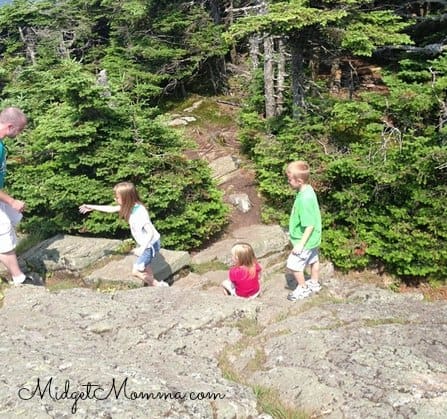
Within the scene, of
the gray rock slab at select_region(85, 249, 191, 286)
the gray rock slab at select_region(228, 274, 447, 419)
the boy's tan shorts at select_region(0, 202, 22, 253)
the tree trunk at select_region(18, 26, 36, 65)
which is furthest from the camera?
the tree trunk at select_region(18, 26, 36, 65)

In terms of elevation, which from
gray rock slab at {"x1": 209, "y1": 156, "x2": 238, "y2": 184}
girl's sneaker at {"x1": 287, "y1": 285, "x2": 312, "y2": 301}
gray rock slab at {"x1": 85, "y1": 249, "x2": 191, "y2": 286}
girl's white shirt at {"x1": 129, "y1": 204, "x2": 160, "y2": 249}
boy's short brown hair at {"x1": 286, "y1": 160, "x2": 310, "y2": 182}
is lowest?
gray rock slab at {"x1": 209, "y1": 156, "x2": 238, "y2": 184}

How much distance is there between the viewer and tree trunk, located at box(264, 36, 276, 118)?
12664mm

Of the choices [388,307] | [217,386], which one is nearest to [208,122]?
[388,307]

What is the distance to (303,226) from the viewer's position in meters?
5.89

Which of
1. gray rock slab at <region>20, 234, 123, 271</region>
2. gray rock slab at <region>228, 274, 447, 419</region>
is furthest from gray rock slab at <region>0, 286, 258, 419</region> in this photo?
gray rock slab at <region>20, 234, 123, 271</region>

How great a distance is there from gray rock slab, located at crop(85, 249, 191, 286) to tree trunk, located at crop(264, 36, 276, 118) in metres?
6.35

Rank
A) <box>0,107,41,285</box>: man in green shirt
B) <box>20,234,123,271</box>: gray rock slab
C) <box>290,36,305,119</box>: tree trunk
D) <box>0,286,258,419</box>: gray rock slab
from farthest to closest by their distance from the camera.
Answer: <box>290,36,305,119</box>: tree trunk → <box>20,234,123,271</box>: gray rock slab → <box>0,107,41,285</box>: man in green shirt → <box>0,286,258,419</box>: gray rock slab

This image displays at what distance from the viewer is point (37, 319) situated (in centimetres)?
497

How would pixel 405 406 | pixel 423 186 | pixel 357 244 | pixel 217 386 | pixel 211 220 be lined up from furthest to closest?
pixel 211 220, pixel 357 244, pixel 423 186, pixel 217 386, pixel 405 406

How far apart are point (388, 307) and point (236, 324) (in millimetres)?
1982

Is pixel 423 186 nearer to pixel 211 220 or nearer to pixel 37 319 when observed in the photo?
pixel 211 220

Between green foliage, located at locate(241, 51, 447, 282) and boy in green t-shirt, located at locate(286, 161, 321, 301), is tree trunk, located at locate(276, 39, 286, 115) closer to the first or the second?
green foliage, located at locate(241, 51, 447, 282)

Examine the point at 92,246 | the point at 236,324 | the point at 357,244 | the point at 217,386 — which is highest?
the point at 217,386

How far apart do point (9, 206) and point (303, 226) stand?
3.94 meters
